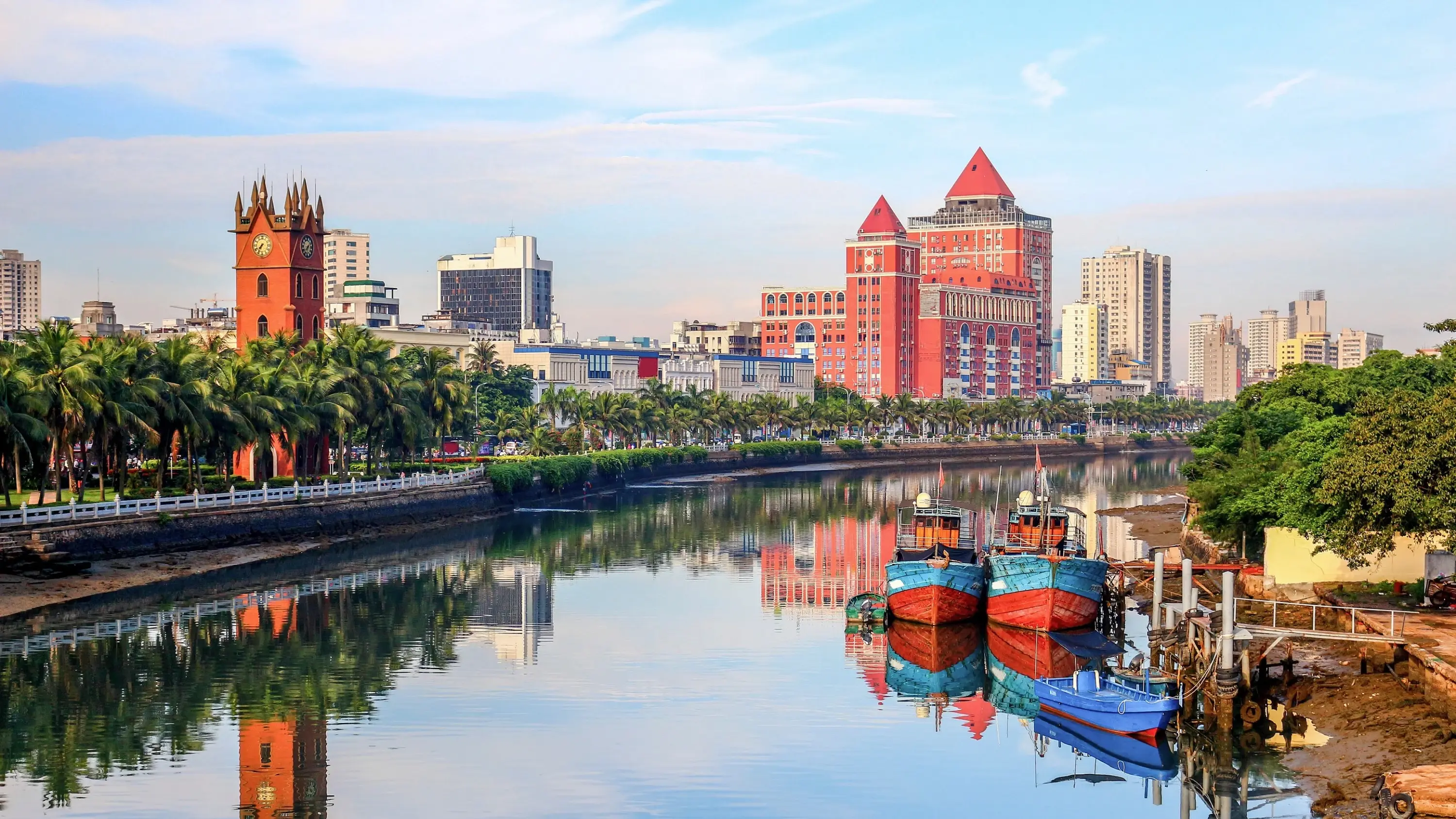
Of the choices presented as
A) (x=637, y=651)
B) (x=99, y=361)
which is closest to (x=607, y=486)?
(x=99, y=361)

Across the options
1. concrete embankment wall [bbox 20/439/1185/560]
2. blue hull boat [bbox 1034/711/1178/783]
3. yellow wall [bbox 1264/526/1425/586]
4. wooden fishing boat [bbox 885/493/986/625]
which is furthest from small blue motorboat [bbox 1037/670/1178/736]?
concrete embankment wall [bbox 20/439/1185/560]

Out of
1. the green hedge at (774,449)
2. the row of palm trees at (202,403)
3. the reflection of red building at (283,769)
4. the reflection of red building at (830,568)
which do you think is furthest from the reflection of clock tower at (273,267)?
the reflection of red building at (283,769)

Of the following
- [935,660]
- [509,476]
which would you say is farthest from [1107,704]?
[509,476]

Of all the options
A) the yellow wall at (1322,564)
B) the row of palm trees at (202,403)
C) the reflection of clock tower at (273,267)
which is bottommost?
the yellow wall at (1322,564)

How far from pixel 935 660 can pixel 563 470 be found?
72.7 metres

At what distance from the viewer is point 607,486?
465 ft

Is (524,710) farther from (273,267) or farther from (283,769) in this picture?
(273,267)

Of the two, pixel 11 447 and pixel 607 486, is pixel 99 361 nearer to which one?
pixel 11 447

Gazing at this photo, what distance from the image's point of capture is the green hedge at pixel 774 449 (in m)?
182

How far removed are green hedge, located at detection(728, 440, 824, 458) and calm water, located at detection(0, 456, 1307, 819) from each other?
98.7 metres

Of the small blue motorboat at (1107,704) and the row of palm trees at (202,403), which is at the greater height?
the row of palm trees at (202,403)

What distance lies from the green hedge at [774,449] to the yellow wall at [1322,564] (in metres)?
119

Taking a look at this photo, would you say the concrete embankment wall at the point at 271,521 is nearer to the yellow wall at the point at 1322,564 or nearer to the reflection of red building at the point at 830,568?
the reflection of red building at the point at 830,568

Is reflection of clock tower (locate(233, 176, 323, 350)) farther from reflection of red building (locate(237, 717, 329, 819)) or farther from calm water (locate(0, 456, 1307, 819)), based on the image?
reflection of red building (locate(237, 717, 329, 819))
